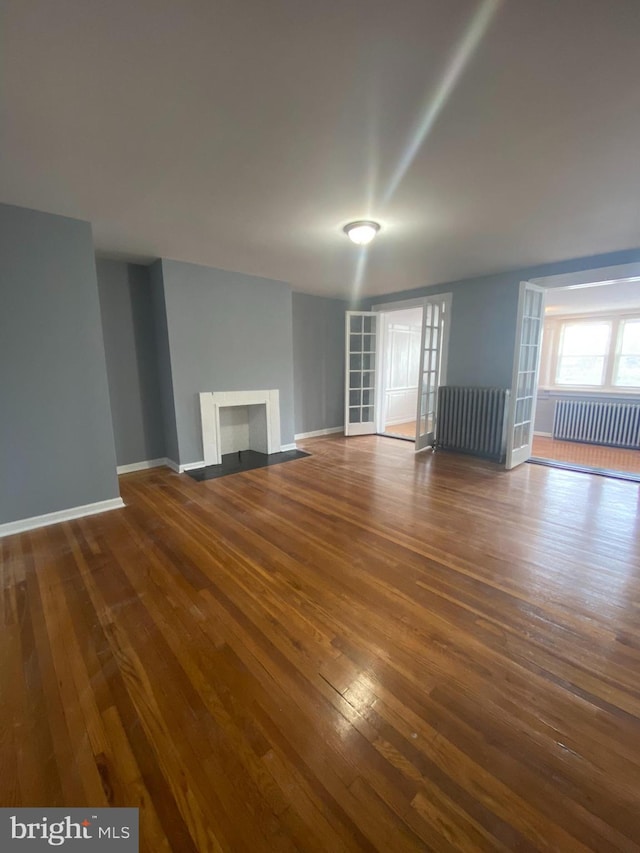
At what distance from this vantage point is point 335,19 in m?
1.18

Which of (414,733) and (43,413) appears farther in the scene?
(43,413)

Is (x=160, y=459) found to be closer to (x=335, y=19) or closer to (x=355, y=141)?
(x=355, y=141)

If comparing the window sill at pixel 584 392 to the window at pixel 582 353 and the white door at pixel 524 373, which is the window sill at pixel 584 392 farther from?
the white door at pixel 524 373

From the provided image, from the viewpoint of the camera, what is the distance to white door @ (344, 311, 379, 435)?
239 inches

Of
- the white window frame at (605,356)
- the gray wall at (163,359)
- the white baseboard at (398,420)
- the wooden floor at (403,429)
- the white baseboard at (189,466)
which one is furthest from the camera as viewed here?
the white baseboard at (398,420)

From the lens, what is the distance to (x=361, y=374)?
616 centimetres

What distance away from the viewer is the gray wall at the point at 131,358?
3949mm

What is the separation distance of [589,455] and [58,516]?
22.1 feet

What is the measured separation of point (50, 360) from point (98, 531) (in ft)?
4.67

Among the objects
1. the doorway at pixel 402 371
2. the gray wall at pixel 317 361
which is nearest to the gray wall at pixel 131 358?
the gray wall at pixel 317 361

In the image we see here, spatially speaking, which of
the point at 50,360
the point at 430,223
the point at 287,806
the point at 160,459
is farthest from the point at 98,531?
the point at 430,223

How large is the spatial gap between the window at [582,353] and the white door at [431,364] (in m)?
3.01

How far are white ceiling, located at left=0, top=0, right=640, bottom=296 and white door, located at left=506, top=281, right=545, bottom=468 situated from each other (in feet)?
3.89

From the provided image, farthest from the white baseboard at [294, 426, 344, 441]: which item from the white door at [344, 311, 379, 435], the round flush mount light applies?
the round flush mount light
